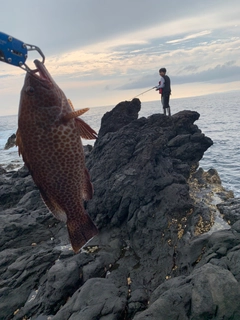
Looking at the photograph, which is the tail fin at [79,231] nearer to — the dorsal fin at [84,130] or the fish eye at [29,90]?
the dorsal fin at [84,130]

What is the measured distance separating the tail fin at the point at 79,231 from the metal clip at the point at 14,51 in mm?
1850

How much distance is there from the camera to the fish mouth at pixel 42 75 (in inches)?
130

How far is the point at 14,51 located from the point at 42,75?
1.23ft

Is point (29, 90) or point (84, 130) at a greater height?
point (29, 90)

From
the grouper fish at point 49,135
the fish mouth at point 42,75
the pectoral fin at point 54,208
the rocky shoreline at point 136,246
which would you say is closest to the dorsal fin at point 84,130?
the grouper fish at point 49,135

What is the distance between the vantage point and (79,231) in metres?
3.93

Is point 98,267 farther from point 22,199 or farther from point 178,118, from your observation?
point 178,118

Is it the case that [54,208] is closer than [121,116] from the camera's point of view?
Yes

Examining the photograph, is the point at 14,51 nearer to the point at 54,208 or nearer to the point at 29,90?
the point at 29,90

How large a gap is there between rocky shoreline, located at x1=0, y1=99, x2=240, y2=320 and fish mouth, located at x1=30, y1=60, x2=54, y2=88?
14.7 feet

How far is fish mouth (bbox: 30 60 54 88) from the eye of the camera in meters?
3.29

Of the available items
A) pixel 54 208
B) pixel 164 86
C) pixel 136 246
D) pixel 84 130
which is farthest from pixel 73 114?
pixel 164 86

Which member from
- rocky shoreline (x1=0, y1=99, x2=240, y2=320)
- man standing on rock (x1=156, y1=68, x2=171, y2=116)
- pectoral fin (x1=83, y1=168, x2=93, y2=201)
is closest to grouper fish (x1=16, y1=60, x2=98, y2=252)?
pectoral fin (x1=83, y1=168, x2=93, y2=201)

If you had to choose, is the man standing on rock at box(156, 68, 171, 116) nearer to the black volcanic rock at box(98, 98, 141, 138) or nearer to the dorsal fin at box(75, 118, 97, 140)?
the black volcanic rock at box(98, 98, 141, 138)
